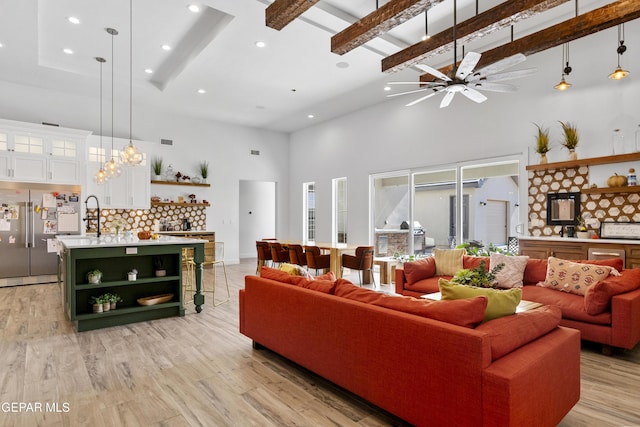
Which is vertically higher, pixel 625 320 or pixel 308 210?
pixel 308 210

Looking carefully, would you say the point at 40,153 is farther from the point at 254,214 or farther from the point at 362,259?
the point at 362,259

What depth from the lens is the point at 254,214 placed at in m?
11.6

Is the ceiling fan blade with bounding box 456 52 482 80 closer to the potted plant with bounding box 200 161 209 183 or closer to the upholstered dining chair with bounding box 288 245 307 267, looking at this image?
the upholstered dining chair with bounding box 288 245 307 267

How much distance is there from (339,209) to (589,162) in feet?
18.0

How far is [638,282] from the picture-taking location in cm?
355

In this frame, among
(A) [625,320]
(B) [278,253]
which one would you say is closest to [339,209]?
(B) [278,253]

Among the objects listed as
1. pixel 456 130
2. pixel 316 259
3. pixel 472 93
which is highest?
pixel 456 130

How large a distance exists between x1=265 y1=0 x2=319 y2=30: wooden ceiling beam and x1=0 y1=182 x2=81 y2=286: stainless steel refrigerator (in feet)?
19.7

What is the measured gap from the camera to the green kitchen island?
4016mm

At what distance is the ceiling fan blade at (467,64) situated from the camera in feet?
10.2

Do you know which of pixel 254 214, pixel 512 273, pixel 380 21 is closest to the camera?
pixel 380 21

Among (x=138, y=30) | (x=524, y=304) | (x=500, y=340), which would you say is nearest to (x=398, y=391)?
(x=500, y=340)

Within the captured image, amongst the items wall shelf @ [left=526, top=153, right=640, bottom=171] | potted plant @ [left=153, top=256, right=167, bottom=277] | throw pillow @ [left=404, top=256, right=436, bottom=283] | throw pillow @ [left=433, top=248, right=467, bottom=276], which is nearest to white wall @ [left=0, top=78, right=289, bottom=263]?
potted plant @ [left=153, top=256, right=167, bottom=277]

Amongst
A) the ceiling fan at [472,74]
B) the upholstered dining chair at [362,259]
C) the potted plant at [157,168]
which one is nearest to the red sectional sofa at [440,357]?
→ the ceiling fan at [472,74]
